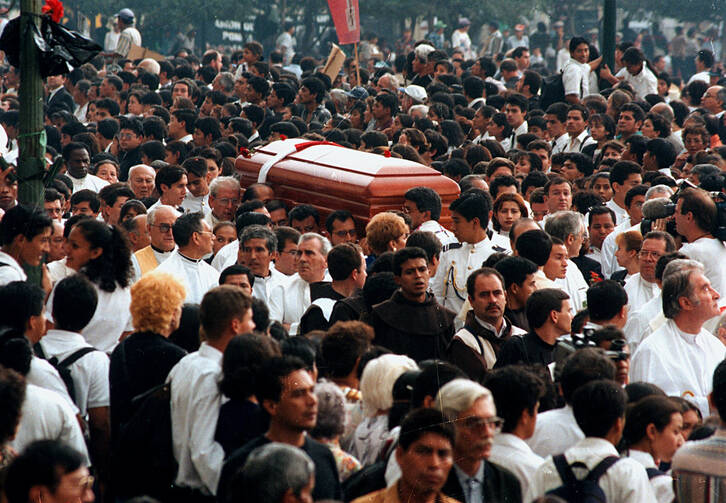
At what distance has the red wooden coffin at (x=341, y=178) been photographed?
24.7 feet

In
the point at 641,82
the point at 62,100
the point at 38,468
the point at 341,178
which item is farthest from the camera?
the point at 62,100

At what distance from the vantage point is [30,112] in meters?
5.36

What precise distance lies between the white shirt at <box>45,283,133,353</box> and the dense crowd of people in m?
0.01

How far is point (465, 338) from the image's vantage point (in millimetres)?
5074

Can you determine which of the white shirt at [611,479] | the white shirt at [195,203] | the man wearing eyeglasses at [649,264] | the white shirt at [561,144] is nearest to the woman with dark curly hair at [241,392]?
the white shirt at [611,479]

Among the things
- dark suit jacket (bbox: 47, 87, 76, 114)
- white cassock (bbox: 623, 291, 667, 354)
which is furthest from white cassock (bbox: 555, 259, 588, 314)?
dark suit jacket (bbox: 47, 87, 76, 114)

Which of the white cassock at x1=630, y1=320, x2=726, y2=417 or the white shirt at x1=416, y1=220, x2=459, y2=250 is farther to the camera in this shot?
the white shirt at x1=416, y1=220, x2=459, y2=250

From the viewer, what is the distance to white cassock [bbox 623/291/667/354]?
218 inches

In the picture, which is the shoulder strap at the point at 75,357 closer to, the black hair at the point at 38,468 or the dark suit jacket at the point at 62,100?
the black hair at the point at 38,468

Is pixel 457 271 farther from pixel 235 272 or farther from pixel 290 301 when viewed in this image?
pixel 235 272

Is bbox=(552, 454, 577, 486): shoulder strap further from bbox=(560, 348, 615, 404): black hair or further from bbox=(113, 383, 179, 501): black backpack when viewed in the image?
bbox=(113, 383, 179, 501): black backpack

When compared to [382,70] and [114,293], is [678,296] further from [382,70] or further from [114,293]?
[382,70]

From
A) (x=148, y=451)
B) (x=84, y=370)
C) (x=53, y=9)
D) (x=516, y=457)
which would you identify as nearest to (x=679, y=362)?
(x=516, y=457)

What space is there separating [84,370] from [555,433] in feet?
6.10
